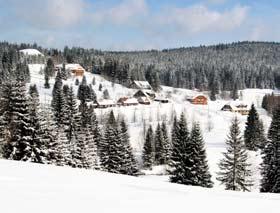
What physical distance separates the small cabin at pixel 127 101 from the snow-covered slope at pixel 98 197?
375 feet

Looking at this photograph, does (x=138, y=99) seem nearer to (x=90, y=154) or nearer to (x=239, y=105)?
(x=239, y=105)

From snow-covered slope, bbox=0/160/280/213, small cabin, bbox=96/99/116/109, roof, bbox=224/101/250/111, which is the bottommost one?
roof, bbox=224/101/250/111

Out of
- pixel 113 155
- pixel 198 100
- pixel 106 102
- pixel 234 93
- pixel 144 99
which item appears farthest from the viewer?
pixel 234 93

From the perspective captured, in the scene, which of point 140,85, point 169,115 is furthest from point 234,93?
point 169,115

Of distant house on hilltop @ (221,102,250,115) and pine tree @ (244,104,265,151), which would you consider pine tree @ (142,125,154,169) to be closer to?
pine tree @ (244,104,265,151)

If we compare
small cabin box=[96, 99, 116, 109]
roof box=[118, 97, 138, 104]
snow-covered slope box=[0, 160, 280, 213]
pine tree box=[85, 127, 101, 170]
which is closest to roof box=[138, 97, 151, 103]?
roof box=[118, 97, 138, 104]

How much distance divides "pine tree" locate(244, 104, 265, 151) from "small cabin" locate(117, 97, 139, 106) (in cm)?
5600

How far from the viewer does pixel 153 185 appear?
16297 millimetres

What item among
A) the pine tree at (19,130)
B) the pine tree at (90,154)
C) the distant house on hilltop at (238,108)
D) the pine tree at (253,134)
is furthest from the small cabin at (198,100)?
the pine tree at (19,130)

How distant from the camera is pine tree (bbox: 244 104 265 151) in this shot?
74562 mm

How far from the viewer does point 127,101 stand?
132 meters

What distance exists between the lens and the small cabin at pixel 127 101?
429 feet

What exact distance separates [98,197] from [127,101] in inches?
4731

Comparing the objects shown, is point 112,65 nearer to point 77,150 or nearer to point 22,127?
point 77,150
